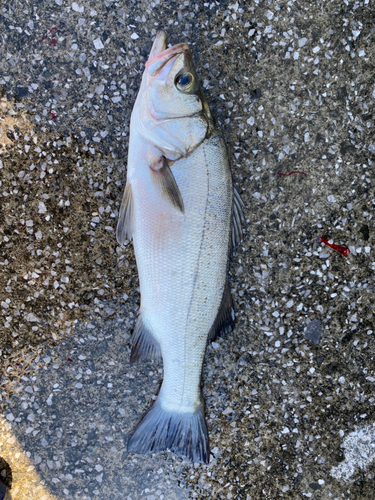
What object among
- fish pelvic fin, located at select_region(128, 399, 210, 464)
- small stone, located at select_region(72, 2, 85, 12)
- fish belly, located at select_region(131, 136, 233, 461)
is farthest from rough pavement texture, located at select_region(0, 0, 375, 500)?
fish belly, located at select_region(131, 136, 233, 461)

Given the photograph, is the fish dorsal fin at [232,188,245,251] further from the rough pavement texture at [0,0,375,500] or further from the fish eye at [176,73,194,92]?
the fish eye at [176,73,194,92]

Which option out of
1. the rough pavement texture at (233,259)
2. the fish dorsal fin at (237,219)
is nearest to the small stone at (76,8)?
the rough pavement texture at (233,259)

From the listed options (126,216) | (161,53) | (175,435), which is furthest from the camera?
(175,435)

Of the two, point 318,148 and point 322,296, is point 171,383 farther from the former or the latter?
point 318,148

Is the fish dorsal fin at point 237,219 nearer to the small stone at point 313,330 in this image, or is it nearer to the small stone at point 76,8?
the small stone at point 313,330

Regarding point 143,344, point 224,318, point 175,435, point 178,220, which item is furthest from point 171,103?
point 175,435

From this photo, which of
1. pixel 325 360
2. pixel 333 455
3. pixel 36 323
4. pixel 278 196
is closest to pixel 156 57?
pixel 278 196

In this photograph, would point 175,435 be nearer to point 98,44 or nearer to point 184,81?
point 184,81
